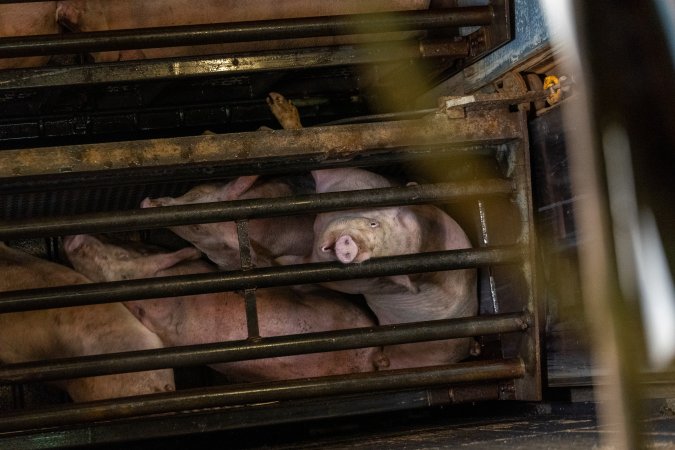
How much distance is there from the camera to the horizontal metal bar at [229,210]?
6.95 ft

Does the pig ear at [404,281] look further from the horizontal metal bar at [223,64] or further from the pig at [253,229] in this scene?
the horizontal metal bar at [223,64]

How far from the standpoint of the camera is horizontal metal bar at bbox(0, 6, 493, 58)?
2.11 metres

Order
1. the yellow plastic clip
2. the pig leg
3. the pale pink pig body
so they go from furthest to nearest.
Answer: the pig leg < the pale pink pig body < the yellow plastic clip

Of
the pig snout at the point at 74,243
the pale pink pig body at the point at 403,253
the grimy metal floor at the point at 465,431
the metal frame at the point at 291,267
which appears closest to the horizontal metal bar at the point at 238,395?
the metal frame at the point at 291,267

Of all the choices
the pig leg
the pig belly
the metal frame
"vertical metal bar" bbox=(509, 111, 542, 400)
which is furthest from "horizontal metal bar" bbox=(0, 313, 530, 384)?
the pig leg

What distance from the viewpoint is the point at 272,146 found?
2.21 meters

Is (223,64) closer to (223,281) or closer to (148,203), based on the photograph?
→ (148,203)

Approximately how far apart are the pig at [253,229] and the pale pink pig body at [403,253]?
0.24 feet

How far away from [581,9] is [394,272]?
1.57 metres

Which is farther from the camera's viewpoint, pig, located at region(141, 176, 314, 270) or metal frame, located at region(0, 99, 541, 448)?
pig, located at region(141, 176, 314, 270)

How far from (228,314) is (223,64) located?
83 centimetres

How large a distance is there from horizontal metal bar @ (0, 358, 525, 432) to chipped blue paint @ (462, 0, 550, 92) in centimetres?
89

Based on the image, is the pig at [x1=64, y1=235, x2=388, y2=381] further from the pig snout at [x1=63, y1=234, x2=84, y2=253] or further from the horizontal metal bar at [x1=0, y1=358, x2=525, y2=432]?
the horizontal metal bar at [x1=0, y1=358, x2=525, y2=432]

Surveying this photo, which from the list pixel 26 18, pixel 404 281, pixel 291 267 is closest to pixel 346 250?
pixel 291 267
